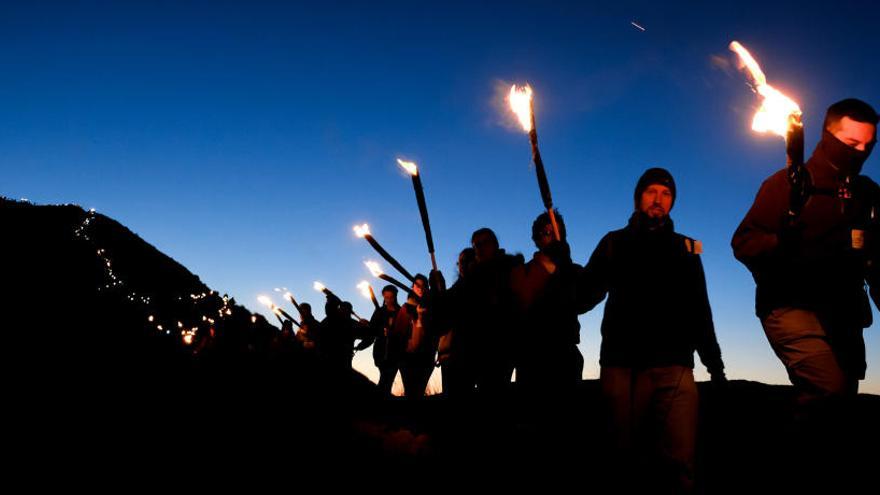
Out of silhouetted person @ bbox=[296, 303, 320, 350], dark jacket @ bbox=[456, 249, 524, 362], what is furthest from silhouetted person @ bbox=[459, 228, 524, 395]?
silhouetted person @ bbox=[296, 303, 320, 350]

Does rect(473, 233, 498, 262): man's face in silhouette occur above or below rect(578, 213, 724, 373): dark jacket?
above

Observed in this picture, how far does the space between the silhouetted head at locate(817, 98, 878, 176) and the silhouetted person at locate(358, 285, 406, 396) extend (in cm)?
674

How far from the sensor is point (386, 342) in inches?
374

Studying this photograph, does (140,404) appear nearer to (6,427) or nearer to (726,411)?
(6,427)

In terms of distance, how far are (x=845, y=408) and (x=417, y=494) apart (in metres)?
2.57

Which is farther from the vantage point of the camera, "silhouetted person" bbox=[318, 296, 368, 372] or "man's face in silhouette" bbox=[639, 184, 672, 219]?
Answer: "silhouetted person" bbox=[318, 296, 368, 372]

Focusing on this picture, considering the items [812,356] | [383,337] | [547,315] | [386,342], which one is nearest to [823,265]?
[812,356]

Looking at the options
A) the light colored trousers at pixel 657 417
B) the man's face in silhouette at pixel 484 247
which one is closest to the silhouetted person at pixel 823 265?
the light colored trousers at pixel 657 417

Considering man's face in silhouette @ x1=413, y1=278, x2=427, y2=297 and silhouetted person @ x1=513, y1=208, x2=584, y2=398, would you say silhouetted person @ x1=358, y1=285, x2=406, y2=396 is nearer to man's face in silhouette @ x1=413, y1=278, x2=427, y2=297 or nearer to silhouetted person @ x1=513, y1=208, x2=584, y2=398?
man's face in silhouette @ x1=413, y1=278, x2=427, y2=297

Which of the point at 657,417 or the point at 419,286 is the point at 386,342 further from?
the point at 657,417

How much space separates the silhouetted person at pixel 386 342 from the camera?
9.09 meters

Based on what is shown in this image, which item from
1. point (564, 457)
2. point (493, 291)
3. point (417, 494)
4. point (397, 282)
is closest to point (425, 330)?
point (397, 282)

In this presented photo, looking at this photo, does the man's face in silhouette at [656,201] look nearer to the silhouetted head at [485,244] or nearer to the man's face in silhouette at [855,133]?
the man's face in silhouette at [855,133]

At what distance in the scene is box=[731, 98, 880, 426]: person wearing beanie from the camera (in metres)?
2.86
